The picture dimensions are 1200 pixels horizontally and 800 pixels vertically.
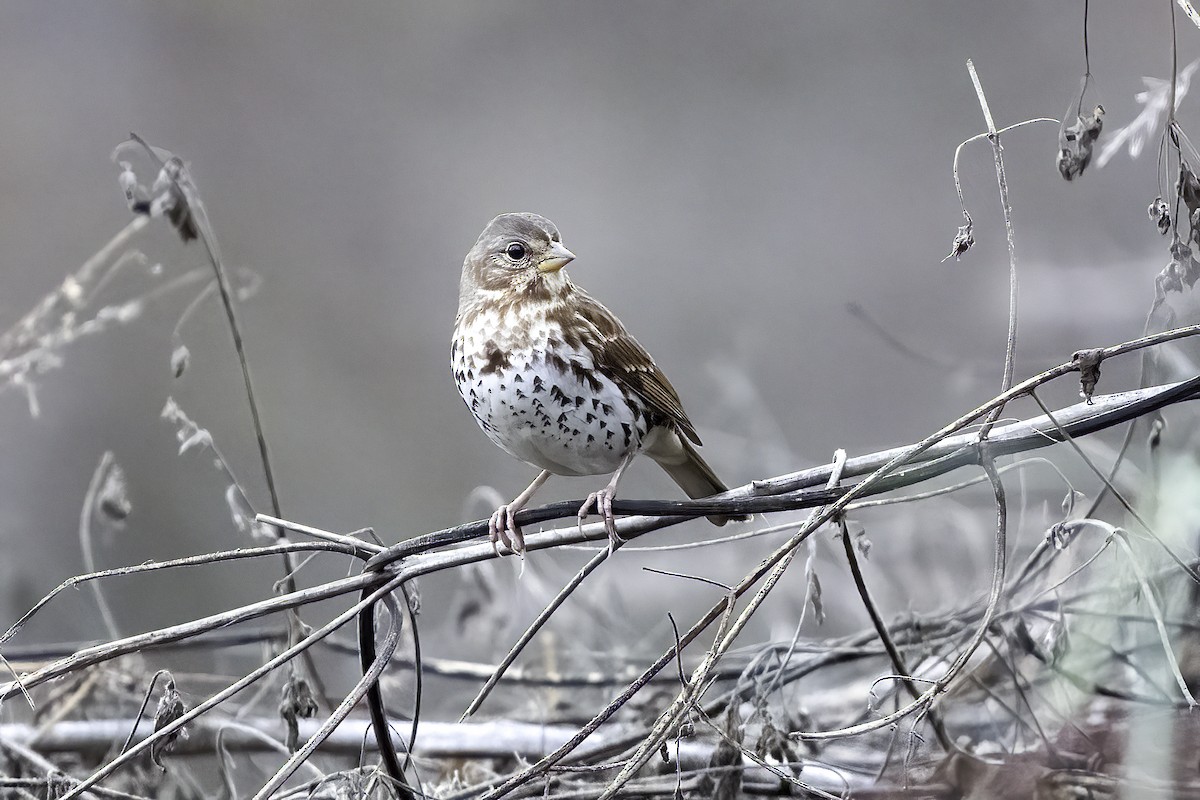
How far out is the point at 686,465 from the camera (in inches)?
140

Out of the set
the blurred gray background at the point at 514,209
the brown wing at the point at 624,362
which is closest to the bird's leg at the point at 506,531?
the brown wing at the point at 624,362

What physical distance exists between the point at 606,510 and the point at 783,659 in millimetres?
648

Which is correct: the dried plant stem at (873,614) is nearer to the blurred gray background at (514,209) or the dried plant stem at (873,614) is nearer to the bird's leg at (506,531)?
the bird's leg at (506,531)

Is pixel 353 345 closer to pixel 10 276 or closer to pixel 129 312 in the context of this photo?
pixel 10 276

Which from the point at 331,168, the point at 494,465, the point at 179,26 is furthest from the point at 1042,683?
the point at 179,26

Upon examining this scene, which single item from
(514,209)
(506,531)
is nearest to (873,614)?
(506,531)

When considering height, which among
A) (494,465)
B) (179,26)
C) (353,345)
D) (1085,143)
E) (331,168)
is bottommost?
(1085,143)

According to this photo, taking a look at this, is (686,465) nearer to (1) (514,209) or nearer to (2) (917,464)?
(2) (917,464)

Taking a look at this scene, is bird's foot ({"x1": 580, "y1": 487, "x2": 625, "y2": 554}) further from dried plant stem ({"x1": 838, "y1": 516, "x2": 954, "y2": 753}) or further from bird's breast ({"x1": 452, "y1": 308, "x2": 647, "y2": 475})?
dried plant stem ({"x1": 838, "y1": 516, "x2": 954, "y2": 753})

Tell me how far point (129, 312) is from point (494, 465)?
3.20 metres

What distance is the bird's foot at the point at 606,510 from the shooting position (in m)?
2.48

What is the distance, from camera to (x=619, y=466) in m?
3.29

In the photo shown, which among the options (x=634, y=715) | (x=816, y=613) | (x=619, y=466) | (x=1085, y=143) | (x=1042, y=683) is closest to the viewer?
(x=1085, y=143)

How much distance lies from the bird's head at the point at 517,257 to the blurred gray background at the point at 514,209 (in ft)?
4.52
